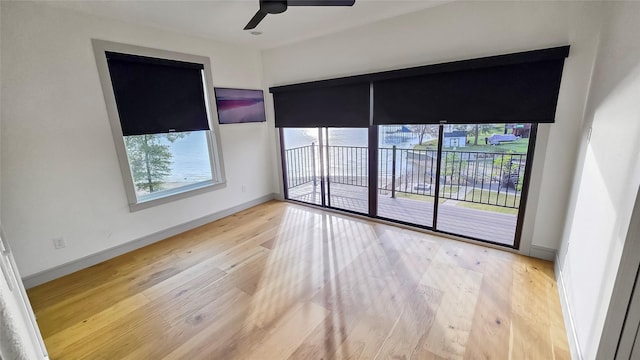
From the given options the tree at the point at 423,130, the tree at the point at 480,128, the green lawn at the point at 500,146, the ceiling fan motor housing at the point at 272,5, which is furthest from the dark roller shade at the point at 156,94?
the tree at the point at 480,128

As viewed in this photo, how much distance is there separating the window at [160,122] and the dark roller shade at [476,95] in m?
2.29

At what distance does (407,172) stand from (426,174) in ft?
0.99

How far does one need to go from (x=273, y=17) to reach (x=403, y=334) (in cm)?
313

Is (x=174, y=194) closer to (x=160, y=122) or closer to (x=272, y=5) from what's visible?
(x=160, y=122)

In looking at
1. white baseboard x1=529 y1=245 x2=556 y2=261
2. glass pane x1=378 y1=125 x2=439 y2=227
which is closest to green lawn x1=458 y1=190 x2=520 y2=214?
glass pane x1=378 y1=125 x2=439 y2=227

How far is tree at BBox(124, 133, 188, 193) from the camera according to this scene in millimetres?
3026

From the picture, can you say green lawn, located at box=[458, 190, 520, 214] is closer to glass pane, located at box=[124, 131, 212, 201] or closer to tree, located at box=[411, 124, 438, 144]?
tree, located at box=[411, 124, 438, 144]

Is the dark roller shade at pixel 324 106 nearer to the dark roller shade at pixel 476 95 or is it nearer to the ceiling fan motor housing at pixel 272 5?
the dark roller shade at pixel 476 95

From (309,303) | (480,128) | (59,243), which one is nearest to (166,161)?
(59,243)

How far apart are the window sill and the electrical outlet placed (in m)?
0.61

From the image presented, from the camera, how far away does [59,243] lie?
2533 mm

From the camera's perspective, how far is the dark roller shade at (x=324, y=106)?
326cm

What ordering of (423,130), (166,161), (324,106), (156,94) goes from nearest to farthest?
(156,94)
(423,130)
(166,161)
(324,106)

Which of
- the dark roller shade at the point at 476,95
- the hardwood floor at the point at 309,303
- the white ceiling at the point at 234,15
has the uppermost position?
the white ceiling at the point at 234,15
